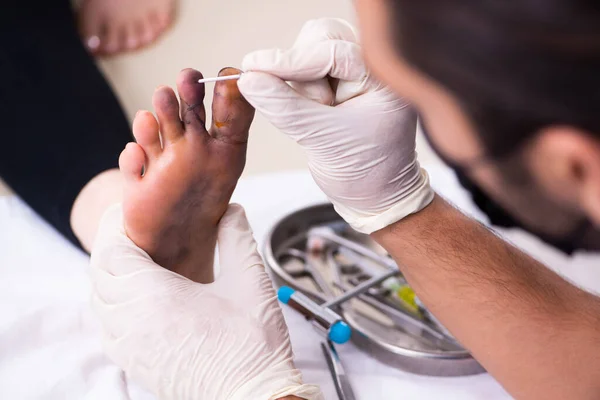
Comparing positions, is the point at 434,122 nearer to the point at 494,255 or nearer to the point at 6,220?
the point at 494,255

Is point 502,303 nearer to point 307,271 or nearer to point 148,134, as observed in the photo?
point 307,271

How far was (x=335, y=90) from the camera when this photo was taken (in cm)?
67

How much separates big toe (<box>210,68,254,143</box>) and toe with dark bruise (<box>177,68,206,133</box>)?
0.06ft

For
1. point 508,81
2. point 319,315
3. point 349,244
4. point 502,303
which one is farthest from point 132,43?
point 508,81

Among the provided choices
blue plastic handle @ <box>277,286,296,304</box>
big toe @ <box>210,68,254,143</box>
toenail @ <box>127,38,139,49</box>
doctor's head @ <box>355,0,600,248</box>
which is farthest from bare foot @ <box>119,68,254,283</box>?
toenail @ <box>127,38,139,49</box>

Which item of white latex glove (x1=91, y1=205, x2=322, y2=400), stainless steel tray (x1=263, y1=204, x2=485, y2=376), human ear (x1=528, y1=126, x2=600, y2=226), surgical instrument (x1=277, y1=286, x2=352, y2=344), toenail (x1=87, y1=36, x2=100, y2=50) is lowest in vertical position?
stainless steel tray (x1=263, y1=204, x2=485, y2=376)

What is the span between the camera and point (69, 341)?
782mm

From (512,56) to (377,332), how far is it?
49cm

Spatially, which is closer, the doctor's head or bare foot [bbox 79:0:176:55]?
the doctor's head

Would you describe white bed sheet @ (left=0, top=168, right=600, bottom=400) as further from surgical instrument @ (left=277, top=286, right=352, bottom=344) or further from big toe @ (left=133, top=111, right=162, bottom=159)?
big toe @ (left=133, top=111, right=162, bottom=159)

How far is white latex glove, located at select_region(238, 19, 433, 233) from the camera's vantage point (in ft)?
1.98

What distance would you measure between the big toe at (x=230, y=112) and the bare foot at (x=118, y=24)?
854mm

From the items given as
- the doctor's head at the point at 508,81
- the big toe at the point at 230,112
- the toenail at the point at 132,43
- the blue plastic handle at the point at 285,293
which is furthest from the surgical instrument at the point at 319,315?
the toenail at the point at 132,43

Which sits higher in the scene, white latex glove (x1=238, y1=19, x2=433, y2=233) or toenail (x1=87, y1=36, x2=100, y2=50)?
toenail (x1=87, y1=36, x2=100, y2=50)
